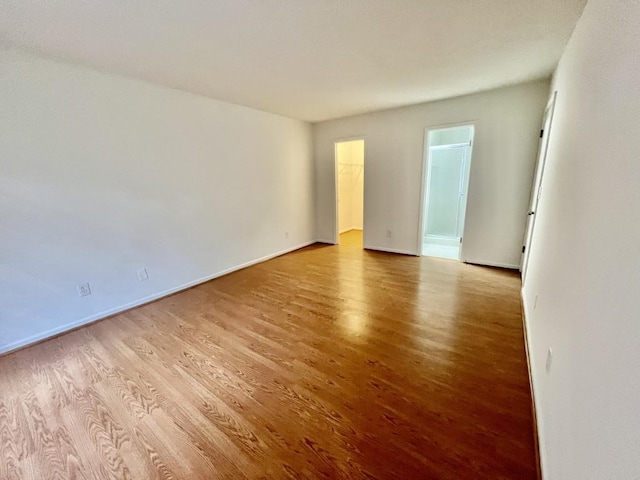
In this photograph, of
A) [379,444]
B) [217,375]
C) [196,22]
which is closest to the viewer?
[379,444]

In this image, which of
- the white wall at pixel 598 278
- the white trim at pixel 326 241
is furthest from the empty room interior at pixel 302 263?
the white trim at pixel 326 241

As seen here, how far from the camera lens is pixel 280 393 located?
175cm

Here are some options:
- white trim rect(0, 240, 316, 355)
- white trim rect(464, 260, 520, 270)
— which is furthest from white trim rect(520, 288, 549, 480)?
white trim rect(0, 240, 316, 355)

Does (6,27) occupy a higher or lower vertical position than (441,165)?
higher

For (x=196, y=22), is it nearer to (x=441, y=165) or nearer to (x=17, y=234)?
(x=17, y=234)

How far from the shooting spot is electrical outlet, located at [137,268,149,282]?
9.95ft

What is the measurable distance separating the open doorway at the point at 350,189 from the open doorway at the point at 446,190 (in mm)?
1606

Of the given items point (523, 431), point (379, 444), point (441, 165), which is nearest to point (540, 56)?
point (441, 165)

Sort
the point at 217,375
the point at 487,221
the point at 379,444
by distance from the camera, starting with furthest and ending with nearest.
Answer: the point at 487,221
the point at 217,375
the point at 379,444

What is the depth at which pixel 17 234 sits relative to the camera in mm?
2246

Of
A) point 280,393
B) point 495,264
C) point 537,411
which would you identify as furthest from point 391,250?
point 280,393

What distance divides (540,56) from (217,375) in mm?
3882

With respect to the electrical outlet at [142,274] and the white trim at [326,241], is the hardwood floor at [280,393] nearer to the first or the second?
the electrical outlet at [142,274]

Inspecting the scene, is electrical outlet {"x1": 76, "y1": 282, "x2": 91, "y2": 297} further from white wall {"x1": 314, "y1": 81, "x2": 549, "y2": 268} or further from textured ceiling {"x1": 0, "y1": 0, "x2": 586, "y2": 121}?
white wall {"x1": 314, "y1": 81, "x2": 549, "y2": 268}
